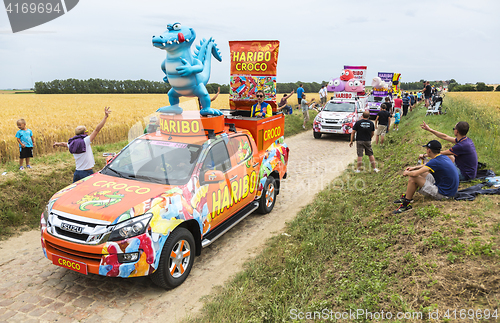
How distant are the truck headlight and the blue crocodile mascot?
8.64 feet

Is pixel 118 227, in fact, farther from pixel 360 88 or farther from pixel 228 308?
pixel 360 88

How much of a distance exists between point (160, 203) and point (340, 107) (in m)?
14.1

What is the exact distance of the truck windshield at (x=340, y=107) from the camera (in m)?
16.2

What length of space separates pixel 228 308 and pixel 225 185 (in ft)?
6.65

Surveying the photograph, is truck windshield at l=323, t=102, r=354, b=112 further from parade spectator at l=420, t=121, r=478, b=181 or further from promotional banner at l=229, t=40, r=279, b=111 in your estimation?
parade spectator at l=420, t=121, r=478, b=181

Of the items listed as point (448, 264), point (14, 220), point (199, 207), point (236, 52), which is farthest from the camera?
point (236, 52)

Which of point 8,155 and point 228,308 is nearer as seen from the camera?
point 228,308

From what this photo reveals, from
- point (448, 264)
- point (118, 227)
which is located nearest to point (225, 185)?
point (118, 227)

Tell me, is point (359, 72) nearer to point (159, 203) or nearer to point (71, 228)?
point (159, 203)

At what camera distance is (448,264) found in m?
3.70

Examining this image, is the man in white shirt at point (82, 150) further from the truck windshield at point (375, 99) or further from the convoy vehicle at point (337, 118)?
the truck windshield at point (375, 99)

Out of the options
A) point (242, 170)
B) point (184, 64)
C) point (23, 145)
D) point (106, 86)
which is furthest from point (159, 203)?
point (106, 86)

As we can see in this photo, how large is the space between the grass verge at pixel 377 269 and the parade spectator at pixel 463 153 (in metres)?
1.19

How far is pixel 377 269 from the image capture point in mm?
4000
